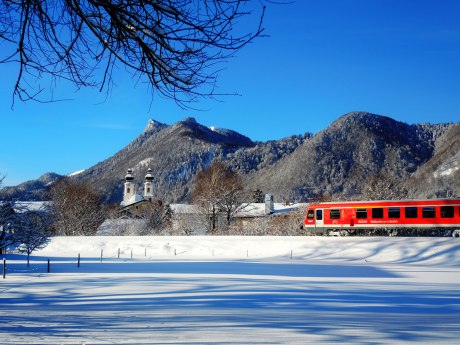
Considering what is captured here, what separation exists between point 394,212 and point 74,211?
3122cm

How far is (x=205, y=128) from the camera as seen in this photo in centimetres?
18688

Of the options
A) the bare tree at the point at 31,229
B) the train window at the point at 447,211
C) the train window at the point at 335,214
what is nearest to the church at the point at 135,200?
the train window at the point at 335,214

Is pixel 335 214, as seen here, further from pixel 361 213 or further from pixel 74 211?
pixel 74 211

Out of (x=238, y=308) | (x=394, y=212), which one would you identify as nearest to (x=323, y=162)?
(x=394, y=212)

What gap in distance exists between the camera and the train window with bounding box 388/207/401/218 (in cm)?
2691

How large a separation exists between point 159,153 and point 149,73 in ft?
460

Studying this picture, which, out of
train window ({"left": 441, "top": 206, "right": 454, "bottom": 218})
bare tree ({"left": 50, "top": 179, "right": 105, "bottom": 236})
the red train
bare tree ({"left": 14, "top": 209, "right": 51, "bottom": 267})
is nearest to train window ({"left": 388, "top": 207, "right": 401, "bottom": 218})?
the red train

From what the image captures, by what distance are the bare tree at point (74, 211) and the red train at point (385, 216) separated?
2434cm

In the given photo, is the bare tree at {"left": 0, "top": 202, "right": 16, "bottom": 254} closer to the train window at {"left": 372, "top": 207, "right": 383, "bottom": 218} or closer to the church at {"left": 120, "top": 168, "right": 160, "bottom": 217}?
the train window at {"left": 372, "top": 207, "right": 383, "bottom": 218}

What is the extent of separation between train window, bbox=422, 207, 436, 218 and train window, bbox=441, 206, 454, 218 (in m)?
0.47

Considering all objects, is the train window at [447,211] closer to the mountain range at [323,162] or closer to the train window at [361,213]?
the train window at [361,213]

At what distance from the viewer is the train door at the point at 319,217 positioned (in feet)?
97.9

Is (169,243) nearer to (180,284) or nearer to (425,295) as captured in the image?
(180,284)

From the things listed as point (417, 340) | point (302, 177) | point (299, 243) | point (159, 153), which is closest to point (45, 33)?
point (417, 340)
